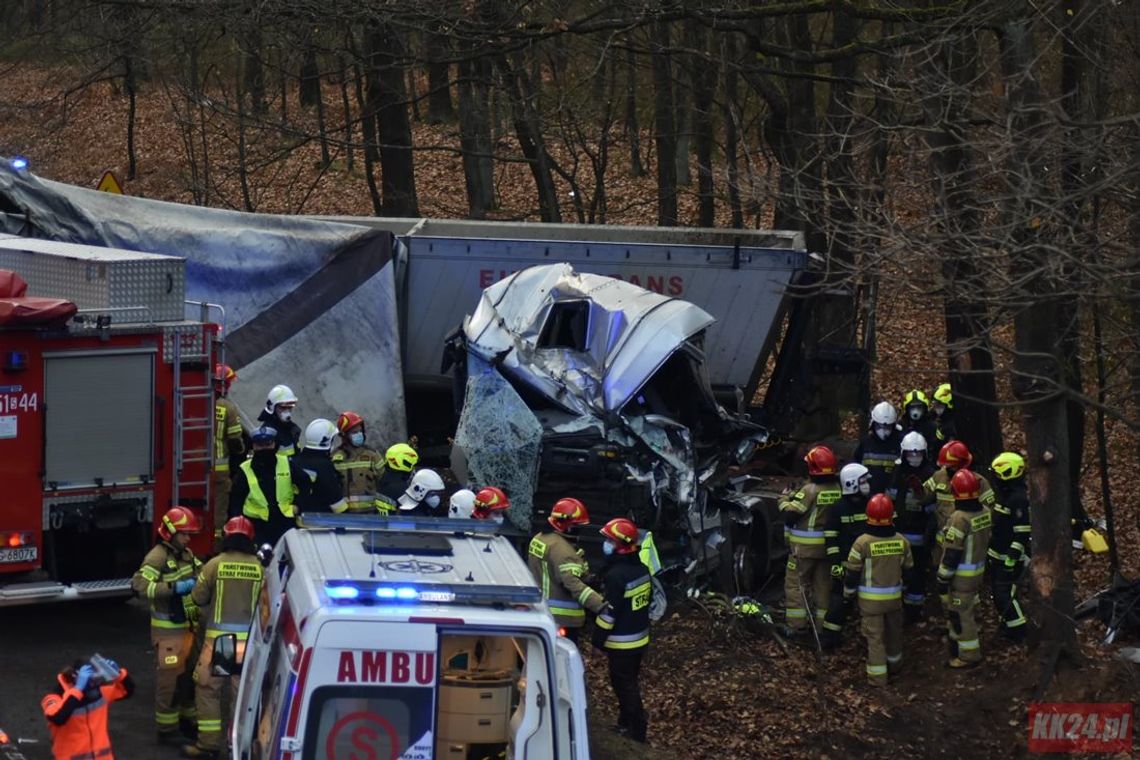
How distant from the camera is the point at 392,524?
6809mm

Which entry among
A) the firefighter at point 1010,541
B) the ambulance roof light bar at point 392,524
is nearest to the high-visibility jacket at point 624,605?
the ambulance roof light bar at point 392,524

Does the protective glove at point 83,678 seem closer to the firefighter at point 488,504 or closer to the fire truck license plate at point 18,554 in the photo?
the fire truck license plate at point 18,554

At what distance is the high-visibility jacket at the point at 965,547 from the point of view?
11414 mm

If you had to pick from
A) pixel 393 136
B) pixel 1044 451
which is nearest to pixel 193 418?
pixel 1044 451

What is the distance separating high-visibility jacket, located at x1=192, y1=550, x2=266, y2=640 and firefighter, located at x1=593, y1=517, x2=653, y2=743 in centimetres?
215

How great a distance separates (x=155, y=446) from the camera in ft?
35.3

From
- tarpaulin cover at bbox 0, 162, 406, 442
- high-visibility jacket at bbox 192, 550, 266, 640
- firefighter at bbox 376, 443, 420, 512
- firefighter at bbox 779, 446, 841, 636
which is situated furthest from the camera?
tarpaulin cover at bbox 0, 162, 406, 442

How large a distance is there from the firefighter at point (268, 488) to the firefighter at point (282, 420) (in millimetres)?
160

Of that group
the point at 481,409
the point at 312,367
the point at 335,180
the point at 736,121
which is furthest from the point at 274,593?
the point at 335,180

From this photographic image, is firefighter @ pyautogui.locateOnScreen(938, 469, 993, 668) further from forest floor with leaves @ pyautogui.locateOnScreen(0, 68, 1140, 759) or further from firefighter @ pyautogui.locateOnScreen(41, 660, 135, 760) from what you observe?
firefighter @ pyautogui.locateOnScreen(41, 660, 135, 760)

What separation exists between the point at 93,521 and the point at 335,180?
21.2 metres

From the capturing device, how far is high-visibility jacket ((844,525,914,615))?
1129 centimetres

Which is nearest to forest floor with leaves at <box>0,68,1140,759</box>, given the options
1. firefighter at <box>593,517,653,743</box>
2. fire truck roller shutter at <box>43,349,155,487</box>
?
firefighter at <box>593,517,653,743</box>

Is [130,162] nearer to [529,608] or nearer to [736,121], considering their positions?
[736,121]
